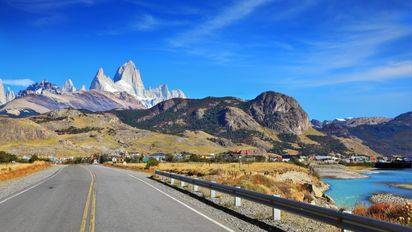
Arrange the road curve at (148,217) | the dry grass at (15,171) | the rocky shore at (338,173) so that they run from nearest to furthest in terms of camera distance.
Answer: the road curve at (148,217) < the dry grass at (15,171) < the rocky shore at (338,173)

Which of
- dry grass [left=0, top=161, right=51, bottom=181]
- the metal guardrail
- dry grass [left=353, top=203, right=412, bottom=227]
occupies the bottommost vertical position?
dry grass [left=353, top=203, right=412, bottom=227]

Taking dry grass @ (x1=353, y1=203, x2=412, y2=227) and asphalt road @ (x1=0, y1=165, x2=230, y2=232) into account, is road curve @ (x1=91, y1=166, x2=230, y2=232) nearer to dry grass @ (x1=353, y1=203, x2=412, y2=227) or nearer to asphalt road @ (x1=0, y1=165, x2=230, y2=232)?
asphalt road @ (x1=0, y1=165, x2=230, y2=232)

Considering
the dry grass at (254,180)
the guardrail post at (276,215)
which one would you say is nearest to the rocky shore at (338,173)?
the dry grass at (254,180)

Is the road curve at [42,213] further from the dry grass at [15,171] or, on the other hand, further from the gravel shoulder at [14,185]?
the dry grass at [15,171]

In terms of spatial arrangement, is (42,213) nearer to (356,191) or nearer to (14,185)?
(14,185)

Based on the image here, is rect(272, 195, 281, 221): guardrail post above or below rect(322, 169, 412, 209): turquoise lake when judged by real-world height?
above

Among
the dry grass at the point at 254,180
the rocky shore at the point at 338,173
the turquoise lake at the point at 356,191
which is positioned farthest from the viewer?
the rocky shore at the point at 338,173

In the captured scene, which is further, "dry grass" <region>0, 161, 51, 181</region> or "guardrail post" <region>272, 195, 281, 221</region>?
"dry grass" <region>0, 161, 51, 181</region>

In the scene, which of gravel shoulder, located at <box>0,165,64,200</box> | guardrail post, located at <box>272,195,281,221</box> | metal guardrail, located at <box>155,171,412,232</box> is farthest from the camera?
gravel shoulder, located at <box>0,165,64,200</box>

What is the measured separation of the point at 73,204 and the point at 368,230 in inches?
484

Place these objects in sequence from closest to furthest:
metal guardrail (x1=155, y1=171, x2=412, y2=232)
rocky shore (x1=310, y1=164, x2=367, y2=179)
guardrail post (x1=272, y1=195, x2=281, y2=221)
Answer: metal guardrail (x1=155, y1=171, x2=412, y2=232)
guardrail post (x1=272, y1=195, x2=281, y2=221)
rocky shore (x1=310, y1=164, x2=367, y2=179)

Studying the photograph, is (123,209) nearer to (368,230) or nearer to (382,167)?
(368,230)

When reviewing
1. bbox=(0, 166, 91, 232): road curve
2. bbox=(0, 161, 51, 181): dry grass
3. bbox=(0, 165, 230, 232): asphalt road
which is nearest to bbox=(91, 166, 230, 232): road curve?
bbox=(0, 165, 230, 232): asphalt road

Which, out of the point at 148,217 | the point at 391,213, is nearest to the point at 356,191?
the point at 391,213
